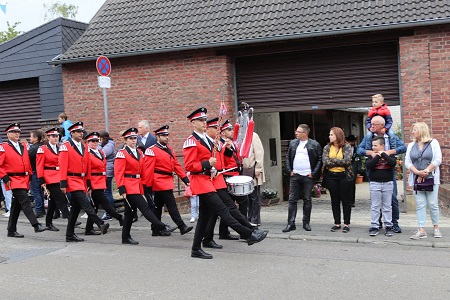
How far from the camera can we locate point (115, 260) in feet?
24.4

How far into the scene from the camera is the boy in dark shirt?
8.48 meters

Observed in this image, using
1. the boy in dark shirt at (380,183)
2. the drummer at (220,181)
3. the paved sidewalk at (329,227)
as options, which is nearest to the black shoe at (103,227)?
the paved sidewalk at (329,227)

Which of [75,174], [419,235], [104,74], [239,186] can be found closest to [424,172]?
[419,235]

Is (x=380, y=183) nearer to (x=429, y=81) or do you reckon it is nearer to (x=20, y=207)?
(x=429, y=81)

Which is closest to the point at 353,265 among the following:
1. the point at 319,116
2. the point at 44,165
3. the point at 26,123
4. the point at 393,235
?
the point at 393,235

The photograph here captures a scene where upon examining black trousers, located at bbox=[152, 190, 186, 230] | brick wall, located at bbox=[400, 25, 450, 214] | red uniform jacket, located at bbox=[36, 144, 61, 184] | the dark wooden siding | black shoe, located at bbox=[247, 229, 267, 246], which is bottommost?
black shoe, located at bbox=[247, 229, 267, 246]

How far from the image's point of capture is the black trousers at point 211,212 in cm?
727

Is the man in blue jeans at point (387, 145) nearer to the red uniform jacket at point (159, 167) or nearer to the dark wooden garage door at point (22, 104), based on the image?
the red uniform jacket at point (159, 167)

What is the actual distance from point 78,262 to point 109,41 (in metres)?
8.25

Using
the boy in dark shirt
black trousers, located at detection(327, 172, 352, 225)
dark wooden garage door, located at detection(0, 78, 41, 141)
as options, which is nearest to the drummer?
black trousers, located at detection(327, 172, 352, 225)

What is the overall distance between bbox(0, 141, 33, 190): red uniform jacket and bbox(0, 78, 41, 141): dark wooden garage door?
6.60 meters

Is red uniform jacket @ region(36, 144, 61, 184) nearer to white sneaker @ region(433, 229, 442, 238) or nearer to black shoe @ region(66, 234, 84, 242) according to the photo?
black shoe @ region(66, 234, 84, 242)

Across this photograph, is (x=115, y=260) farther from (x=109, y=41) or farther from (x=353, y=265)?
(x=109, y=41)

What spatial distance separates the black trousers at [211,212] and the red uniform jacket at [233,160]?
3.10ft
